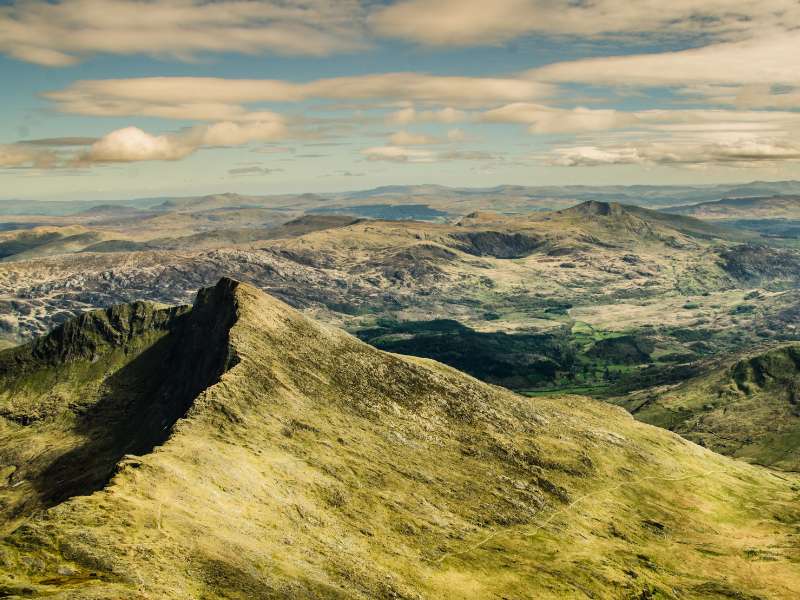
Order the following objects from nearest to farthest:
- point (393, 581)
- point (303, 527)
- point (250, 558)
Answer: point (250, 558) < point (393, 581) < point (303, 527)

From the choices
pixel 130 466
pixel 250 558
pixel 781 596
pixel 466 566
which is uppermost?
pixel 130 466

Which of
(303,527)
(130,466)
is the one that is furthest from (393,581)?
Result: (130,466)

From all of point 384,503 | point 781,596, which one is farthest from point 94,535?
point 781,596

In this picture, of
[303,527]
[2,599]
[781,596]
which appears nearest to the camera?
[2,599]

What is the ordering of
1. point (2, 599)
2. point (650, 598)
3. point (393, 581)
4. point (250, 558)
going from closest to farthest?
point (2, 599), point (250, 558), point (393, 581), point (650, 598)

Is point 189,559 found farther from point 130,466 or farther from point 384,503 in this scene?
point 384,503

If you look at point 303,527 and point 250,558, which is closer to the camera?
point 250,558

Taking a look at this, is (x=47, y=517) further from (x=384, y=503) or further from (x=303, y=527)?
(x=384, y=503)

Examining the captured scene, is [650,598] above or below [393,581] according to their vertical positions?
below

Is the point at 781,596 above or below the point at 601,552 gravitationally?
below
